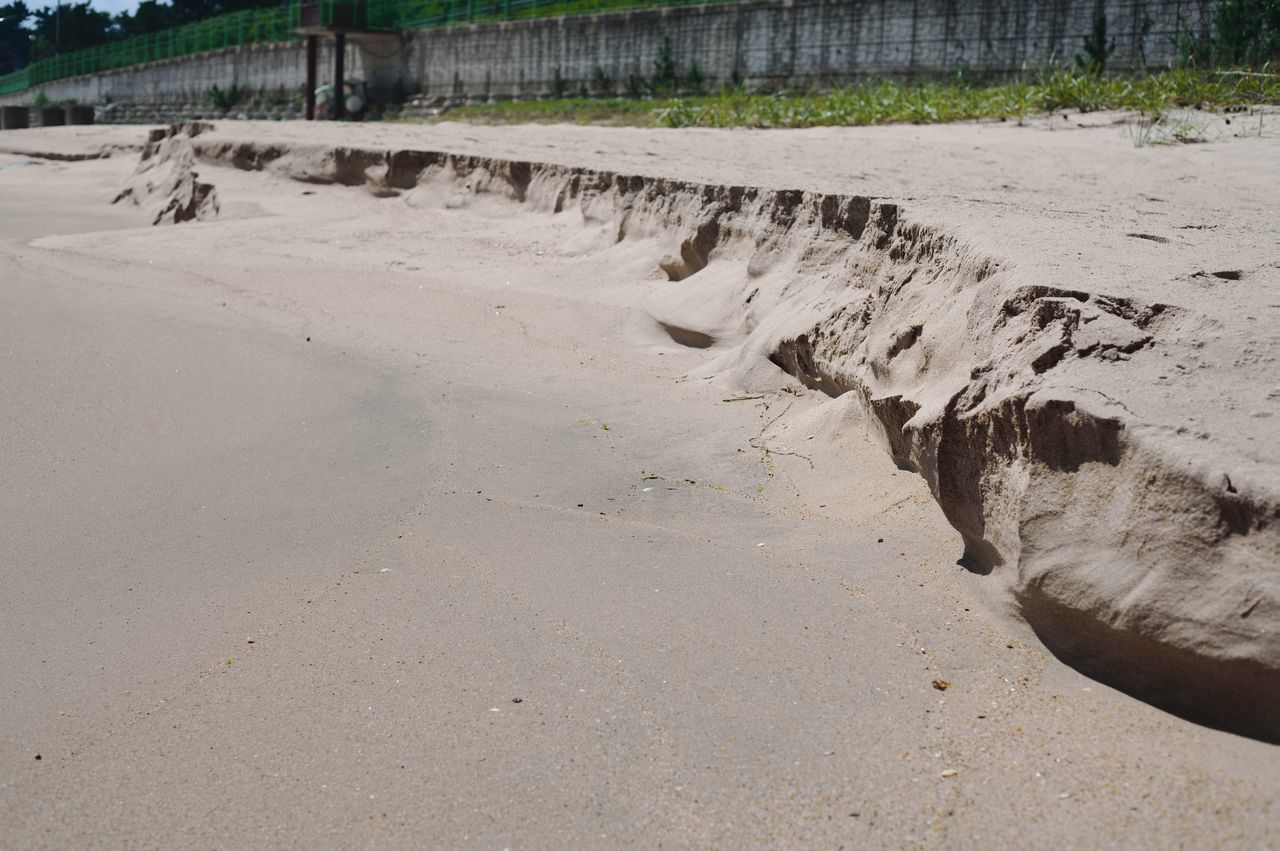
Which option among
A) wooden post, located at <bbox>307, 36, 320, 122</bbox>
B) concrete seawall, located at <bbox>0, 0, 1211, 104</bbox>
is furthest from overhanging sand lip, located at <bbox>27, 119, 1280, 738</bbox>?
wooden post, located at <bbox>307, 36, 320, 122</bbox>

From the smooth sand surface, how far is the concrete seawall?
7.45 m

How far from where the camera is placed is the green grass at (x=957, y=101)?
25.3 ft

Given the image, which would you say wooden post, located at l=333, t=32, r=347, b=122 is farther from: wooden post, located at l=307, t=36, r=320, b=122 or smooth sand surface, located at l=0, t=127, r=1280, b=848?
smooth sand surface, located at l=0, t=127, r=1280, b=848

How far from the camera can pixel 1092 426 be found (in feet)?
6.67

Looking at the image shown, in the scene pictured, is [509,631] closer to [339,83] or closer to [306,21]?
[339,83]

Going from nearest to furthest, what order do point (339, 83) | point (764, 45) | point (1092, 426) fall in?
point (1092, 426) → point (764, 45) → point (339, 83)

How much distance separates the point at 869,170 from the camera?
5902 mm

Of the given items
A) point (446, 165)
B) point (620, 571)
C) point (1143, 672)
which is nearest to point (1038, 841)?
point (1143, 672)

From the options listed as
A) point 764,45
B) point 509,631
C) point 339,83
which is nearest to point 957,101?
point 764,45

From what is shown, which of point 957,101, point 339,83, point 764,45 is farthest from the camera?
point 339,83

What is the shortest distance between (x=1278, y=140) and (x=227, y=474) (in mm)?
5771

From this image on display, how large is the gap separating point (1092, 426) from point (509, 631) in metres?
1.20

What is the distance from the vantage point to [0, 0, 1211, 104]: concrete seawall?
10.3 meters

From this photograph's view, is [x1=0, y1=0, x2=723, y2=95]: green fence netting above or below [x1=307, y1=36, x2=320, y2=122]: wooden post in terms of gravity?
above
